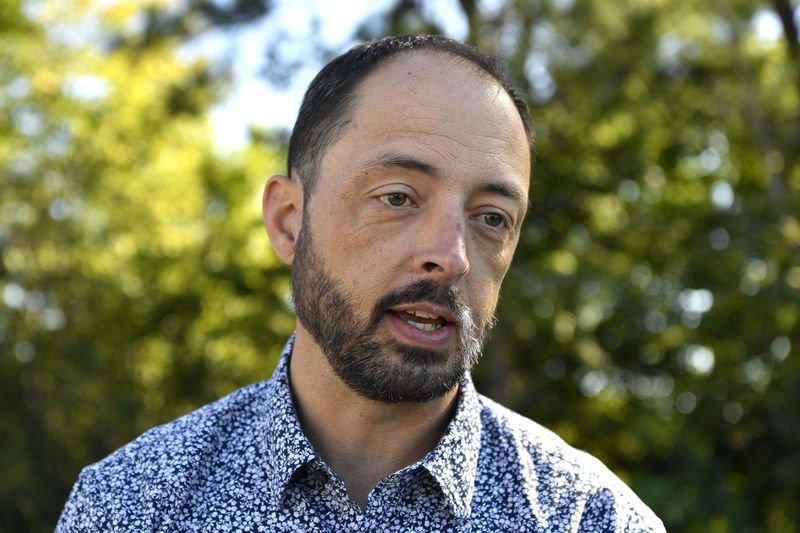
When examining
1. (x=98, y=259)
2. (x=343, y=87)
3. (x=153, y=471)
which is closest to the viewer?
(x=153, y=471)

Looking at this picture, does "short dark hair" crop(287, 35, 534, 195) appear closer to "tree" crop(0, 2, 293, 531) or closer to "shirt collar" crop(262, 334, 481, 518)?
"shirt collar" crop(262, 334, 481, 518)

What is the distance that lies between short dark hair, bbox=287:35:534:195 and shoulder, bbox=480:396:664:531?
625mm

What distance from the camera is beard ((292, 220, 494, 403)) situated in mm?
1789

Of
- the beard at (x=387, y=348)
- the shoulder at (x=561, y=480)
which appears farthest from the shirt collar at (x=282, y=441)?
the shoulder at (x=561, y=480)

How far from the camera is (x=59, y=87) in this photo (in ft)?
33.5

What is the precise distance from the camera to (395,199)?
5.99ft

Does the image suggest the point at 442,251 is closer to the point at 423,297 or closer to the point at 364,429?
the point at 423,297

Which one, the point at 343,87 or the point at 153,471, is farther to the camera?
the point at 343,87

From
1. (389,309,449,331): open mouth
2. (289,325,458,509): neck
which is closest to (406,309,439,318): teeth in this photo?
(389,309,449,331): open mouth

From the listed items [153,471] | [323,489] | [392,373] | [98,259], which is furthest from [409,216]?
[98,259]

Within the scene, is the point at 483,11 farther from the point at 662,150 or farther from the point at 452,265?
the point at 452,265

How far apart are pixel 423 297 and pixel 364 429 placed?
0.31 meters

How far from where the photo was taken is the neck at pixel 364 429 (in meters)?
1.88

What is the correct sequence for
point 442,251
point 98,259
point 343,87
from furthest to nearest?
point 98,259 < point 343,87 < point 442,251
